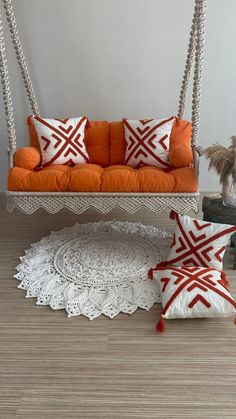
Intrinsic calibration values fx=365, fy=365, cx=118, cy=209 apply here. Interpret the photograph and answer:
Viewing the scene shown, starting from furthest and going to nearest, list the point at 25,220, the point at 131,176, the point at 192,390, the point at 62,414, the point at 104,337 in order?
the point at 25,220 < the point at 131,176 < the point at 104,337 < the point at 192,390 < the point at 62,414

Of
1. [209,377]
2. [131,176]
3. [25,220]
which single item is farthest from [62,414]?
[25,220]

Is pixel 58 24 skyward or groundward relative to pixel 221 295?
skyward

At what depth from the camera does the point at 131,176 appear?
8.49 ft

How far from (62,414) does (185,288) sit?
91cm

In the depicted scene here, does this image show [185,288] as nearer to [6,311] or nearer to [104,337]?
[104,337]

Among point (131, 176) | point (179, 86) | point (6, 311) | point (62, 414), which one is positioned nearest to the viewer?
point (62, 414)

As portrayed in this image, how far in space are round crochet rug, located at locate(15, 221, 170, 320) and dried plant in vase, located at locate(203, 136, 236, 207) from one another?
60 cm

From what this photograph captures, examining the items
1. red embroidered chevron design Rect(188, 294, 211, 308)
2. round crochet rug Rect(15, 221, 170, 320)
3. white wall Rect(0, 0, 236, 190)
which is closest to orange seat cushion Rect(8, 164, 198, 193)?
round crochet rug Rect(15, 221, 170, 320)

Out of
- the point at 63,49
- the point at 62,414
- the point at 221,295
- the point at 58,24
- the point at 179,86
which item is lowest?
the point at 62,414

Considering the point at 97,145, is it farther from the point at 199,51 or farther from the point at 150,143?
the point at 199,51

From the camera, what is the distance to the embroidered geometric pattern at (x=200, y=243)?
7.61 ft

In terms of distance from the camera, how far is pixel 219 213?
2531 millimetres

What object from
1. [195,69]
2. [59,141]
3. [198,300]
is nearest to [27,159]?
[59,141]

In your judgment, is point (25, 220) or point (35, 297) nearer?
point (35, 297)
